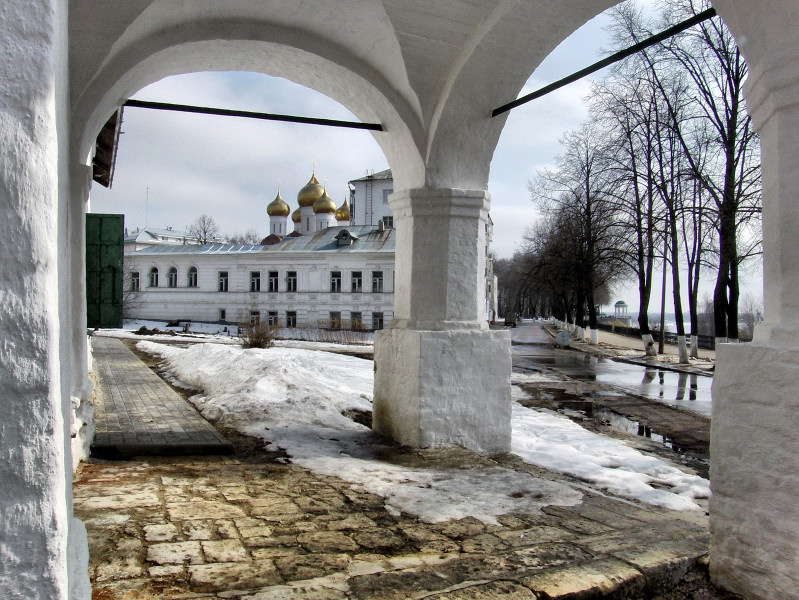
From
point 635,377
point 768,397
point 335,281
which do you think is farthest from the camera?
point 335,281

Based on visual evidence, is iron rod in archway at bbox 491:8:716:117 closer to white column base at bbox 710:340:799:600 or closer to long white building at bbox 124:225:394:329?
white column base at bbox 710:340:799:600

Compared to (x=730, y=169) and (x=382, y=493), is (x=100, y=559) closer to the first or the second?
(x=382, y=493)

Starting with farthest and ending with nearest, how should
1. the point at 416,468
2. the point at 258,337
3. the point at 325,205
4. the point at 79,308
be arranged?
the point at 325,205, the point at 258,337, the point at 79,308, the point at 416,468

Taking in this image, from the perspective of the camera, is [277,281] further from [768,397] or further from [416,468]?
[768,397]

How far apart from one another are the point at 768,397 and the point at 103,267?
4.92 meters

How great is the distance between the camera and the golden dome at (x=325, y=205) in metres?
47.3

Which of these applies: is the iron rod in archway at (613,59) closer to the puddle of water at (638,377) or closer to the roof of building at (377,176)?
the puddle of water at (638,377)

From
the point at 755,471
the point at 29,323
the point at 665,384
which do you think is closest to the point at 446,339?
the point at 755,471

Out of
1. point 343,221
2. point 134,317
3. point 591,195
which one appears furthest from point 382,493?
point 343,221

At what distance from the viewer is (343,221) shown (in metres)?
49.1

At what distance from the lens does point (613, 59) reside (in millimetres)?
4156

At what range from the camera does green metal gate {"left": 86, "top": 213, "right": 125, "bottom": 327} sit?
18.0 ft

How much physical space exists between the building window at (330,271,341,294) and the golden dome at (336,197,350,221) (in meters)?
10.4

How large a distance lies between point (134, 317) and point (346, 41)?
39.2 meters
